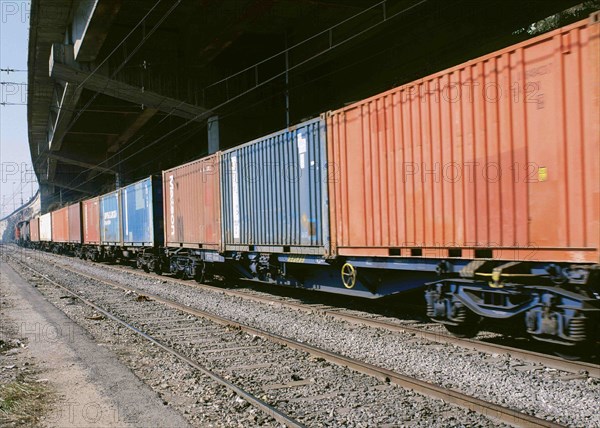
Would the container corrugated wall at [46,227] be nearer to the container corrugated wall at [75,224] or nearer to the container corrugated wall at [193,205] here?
the container corrugated wall at [75,224]

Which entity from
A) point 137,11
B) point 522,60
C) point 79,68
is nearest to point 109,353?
point 522,60

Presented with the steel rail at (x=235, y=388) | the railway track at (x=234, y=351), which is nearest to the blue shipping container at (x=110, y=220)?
the railway track at (x=234, y=351)

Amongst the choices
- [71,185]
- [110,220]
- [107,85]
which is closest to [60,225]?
[110,220]

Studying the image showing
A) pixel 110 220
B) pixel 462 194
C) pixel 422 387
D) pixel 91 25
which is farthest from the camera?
pixel 110 220

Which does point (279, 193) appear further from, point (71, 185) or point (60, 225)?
point (71, 185)

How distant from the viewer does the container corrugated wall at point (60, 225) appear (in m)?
40.2

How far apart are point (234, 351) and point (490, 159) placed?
4.15m

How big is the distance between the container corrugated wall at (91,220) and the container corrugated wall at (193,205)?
13.0 metres

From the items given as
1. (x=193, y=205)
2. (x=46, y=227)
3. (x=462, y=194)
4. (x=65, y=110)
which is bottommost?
(x=46, y=227)

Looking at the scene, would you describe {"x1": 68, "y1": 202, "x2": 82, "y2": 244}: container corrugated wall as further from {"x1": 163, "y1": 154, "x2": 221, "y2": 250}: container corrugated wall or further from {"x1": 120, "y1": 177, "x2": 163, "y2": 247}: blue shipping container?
{"x1": 163, "y1": 154, "x2": 221, "y2": 250}: container corrugated wall

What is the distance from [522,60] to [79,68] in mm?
20338

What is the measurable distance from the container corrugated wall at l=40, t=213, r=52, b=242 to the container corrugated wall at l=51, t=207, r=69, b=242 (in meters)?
2.15

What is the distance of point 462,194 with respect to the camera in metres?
6.91

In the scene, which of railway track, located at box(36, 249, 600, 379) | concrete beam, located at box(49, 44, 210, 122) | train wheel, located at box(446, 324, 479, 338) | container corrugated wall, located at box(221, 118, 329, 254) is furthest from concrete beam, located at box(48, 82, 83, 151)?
train wheel, located at box(446, 324, 479, 338)
